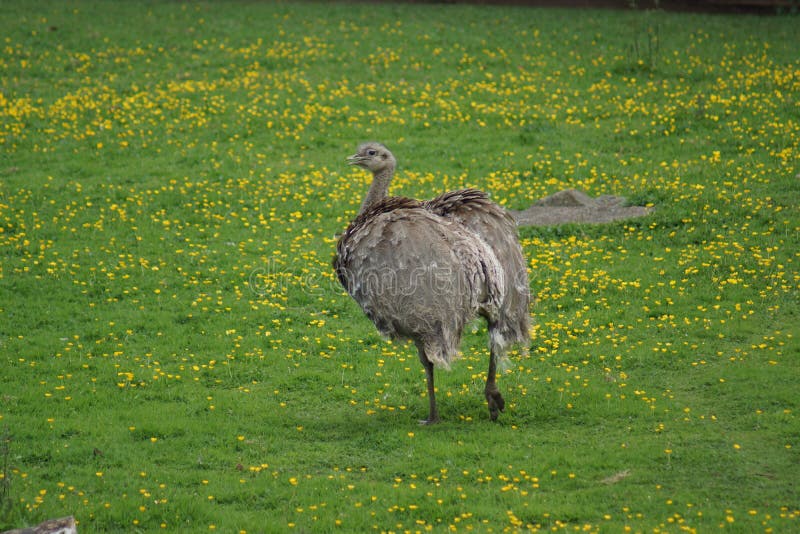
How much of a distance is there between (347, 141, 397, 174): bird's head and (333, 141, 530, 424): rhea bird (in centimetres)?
101

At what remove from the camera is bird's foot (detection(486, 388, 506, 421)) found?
1072cm

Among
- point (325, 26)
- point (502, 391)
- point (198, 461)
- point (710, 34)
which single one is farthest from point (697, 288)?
point (325, 26)

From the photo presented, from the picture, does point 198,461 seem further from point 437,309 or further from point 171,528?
point 437,309

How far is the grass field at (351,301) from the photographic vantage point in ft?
29.9

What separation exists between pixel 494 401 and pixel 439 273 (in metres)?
1.72

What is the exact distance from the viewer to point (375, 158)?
40.1 feet

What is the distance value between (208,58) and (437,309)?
19.4m

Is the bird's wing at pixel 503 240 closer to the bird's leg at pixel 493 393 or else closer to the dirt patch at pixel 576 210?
the bird's leg at pixel 493 393

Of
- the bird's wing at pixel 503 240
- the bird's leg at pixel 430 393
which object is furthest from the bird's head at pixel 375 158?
the bird's leg at pixel 430 393

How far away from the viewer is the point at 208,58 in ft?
90.0

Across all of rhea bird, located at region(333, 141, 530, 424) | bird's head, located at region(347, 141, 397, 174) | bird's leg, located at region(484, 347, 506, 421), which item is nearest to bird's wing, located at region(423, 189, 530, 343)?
rhea bird, located at region(333, 141, 530, 424)

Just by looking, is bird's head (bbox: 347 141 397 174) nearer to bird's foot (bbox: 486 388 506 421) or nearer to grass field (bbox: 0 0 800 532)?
grass field (bbox: 0 0 800 532)

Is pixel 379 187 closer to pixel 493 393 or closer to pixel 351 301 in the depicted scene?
pixel 493 393

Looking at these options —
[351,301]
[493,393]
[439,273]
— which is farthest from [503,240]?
[351,301]
